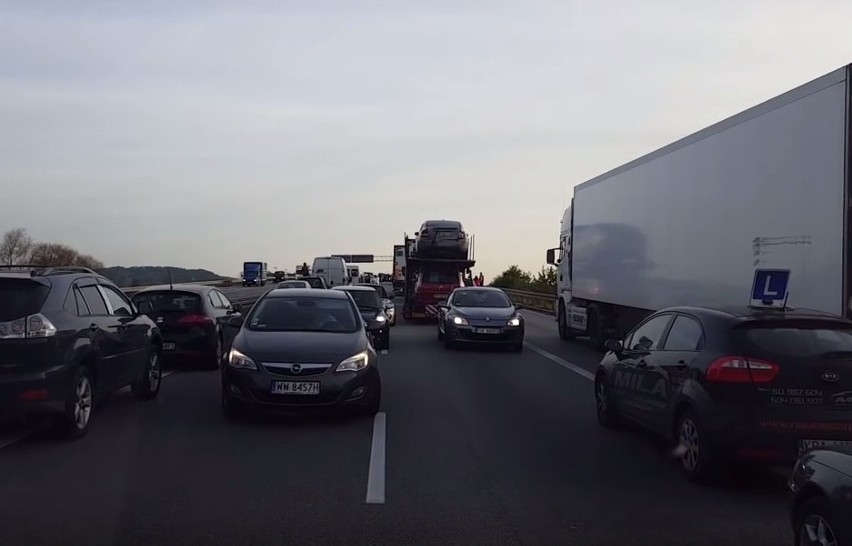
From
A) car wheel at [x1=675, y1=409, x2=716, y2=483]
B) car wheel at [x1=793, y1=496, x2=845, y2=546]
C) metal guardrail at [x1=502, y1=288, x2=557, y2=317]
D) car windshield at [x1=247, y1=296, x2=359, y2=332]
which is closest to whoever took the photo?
car wheel at [x1=793, y1=496, x2=845, y2=546]

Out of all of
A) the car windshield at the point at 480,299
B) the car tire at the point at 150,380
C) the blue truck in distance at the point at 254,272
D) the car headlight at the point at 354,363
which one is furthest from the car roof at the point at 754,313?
the blue truck in distance at the point at 254,272

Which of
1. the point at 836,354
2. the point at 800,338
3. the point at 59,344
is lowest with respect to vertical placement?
the point at 59,344

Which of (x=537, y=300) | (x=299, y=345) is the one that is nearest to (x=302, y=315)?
(x=299, y=345)

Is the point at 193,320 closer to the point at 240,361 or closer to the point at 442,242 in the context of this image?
the point at 240,361

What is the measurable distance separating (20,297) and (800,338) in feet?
23.0

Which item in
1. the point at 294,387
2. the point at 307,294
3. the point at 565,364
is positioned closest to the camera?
the point at 294,387

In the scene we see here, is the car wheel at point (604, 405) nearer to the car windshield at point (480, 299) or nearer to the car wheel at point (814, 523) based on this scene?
the car wheel at point (814, 523)

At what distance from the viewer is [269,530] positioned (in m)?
6.23

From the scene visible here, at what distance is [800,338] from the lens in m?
7.86

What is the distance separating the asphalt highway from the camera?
6.29 m

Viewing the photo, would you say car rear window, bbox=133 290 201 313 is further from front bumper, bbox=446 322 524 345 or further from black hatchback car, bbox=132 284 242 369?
front bumper, bbox=446 322 524 345

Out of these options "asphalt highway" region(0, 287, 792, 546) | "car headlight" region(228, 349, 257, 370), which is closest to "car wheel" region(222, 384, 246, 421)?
"asphalt highway" region(0, 287, 792, 546)

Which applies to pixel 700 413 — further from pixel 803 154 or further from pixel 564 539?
pixel 803 154

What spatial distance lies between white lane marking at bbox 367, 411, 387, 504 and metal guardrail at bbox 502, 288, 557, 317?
30.2m
